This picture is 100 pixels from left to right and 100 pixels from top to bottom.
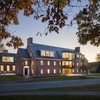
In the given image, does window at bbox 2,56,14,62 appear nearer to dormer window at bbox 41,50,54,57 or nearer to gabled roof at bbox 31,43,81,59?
gabled roof at bbox 31,43,81,59

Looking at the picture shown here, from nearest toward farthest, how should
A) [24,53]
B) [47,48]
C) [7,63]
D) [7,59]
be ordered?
[24,53]
[47,48]
[7,59]
[7,63]

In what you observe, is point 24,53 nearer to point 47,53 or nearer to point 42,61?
point 42,61

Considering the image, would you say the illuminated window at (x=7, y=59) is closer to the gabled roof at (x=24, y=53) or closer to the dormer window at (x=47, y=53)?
the gabled roof at (x=24, y=53)

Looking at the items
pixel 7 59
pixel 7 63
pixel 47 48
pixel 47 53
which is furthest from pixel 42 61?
pixel 7 63

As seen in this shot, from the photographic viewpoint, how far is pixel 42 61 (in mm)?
57031

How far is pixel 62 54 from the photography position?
62.9m

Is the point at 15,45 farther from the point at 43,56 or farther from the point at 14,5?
the point at 43,56

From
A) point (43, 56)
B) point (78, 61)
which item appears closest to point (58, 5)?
point (43, 56)

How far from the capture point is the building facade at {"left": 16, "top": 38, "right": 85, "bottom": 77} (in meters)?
56.1

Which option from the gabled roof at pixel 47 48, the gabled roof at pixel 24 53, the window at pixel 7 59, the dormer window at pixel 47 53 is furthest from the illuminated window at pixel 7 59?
the dormer window at pixel 47 53

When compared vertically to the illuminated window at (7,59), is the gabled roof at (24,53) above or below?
above

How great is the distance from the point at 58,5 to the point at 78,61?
60022mm

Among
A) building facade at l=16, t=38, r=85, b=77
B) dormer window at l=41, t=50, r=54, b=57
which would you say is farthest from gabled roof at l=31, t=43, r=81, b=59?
dormer window at l=41, t=50, r=54, b=57

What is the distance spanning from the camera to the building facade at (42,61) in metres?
56.1
